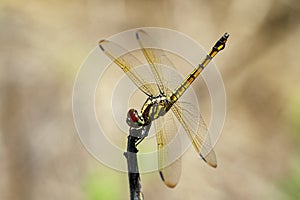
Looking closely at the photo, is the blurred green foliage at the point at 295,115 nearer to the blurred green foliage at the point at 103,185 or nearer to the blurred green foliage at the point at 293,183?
the blurred green foliage at the point at 293,183

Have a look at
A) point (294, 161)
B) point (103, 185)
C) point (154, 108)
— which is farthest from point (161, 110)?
point (294, 161)

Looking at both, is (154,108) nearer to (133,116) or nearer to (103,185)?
(133,116)

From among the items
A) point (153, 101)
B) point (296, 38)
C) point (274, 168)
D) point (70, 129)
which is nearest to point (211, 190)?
point (274, 168)

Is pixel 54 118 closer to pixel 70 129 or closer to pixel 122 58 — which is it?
pixel 70 129

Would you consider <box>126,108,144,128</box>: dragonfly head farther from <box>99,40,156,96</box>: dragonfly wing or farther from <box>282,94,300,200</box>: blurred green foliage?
<box>282,94,300,200</box>: blurred green foliage

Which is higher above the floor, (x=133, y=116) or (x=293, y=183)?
(x=293, y=183)

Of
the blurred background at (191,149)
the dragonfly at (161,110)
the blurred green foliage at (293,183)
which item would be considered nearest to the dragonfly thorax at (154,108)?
the dragonfly at (161,110)

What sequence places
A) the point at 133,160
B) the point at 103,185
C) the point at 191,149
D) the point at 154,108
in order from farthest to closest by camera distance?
1. the point at 191,149
2. the point at 103,185
3. the point at 154,108
4. the point at 133,160
